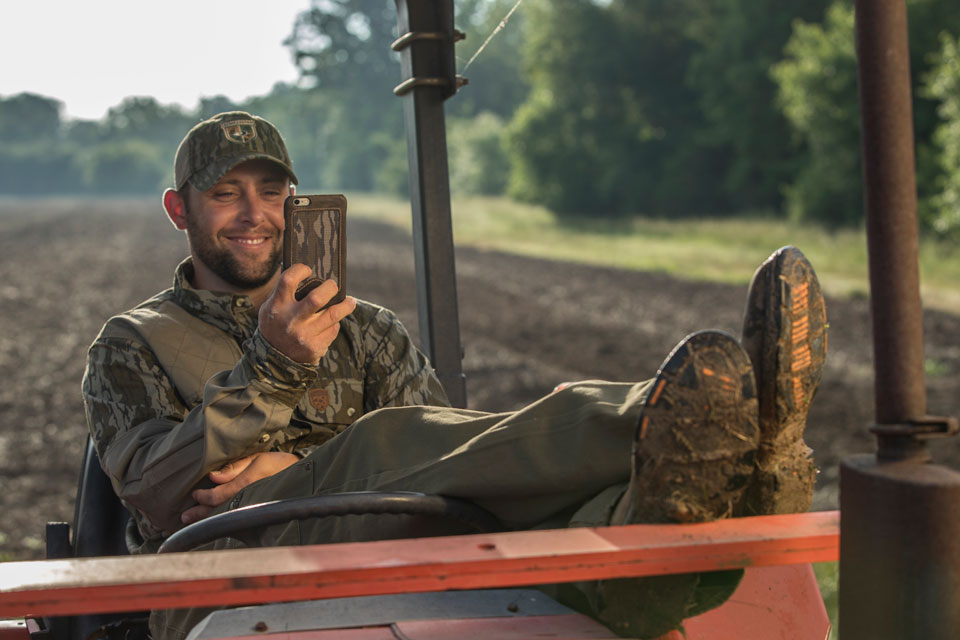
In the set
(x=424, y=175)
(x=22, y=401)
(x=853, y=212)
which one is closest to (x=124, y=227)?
(x=853, y=212)

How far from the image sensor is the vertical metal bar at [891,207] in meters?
1.22

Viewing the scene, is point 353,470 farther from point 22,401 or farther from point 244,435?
point 22,401

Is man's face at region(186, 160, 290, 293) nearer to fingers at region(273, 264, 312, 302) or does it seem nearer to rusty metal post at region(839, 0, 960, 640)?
fingers at region(273, 264, 312, 302)

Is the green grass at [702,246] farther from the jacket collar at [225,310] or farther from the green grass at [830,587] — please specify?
the jacket collar at [225,310]

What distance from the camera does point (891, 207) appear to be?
122cm

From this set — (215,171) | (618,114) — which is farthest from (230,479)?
(618,114)

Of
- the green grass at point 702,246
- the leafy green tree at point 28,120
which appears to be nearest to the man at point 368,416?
the green grass at point 702,246

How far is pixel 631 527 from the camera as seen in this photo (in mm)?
1423

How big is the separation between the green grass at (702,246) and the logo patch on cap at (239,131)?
1076cm

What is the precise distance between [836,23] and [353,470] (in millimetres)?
26213

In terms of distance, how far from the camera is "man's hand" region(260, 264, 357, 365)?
6.47ft

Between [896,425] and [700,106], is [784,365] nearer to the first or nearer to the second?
[896,425]

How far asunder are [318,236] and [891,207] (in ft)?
3.80

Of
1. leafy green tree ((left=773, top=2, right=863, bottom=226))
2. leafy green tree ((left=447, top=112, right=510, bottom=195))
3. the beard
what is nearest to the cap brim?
the beard
